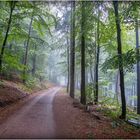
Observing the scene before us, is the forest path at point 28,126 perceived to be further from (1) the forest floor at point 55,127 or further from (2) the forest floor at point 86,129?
(2) the forest floor at point 86,129

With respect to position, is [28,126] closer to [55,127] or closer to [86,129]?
[55,127]

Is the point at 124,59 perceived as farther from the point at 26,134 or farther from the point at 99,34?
the point at 99,34

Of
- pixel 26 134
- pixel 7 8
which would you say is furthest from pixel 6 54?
pixel 26 134

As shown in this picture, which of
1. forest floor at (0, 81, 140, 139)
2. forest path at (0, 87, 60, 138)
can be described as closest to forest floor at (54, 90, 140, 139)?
forest floor at (0, 81, 140, 139)

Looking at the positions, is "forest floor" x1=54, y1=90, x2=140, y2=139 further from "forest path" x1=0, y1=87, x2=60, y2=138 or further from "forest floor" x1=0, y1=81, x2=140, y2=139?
"forest path" x1=0, y1=87, x2=60, y2=138

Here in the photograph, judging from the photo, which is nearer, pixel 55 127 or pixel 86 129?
pixel 86 129

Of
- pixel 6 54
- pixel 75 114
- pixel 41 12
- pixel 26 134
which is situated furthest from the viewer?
pixel 41 12

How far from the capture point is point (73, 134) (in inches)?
332

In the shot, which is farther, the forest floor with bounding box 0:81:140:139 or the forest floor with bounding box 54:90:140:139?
the forest floor with bounding box 54:90:140:139

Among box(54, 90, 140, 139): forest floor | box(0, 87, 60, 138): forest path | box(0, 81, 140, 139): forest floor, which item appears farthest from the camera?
box(54, 90, 140, 139): forest floor

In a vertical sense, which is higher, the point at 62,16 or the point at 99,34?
the point at 62,16

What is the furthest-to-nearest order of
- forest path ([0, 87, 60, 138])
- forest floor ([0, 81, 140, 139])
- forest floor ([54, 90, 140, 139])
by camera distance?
forest floor ([54, 90, 140, 139]), forest floor ([0, 81, 140, 139]), forest path ([0, 87, 60, 138])

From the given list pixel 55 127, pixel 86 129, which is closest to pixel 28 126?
pixel 55 127

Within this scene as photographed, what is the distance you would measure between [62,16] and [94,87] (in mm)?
8134
